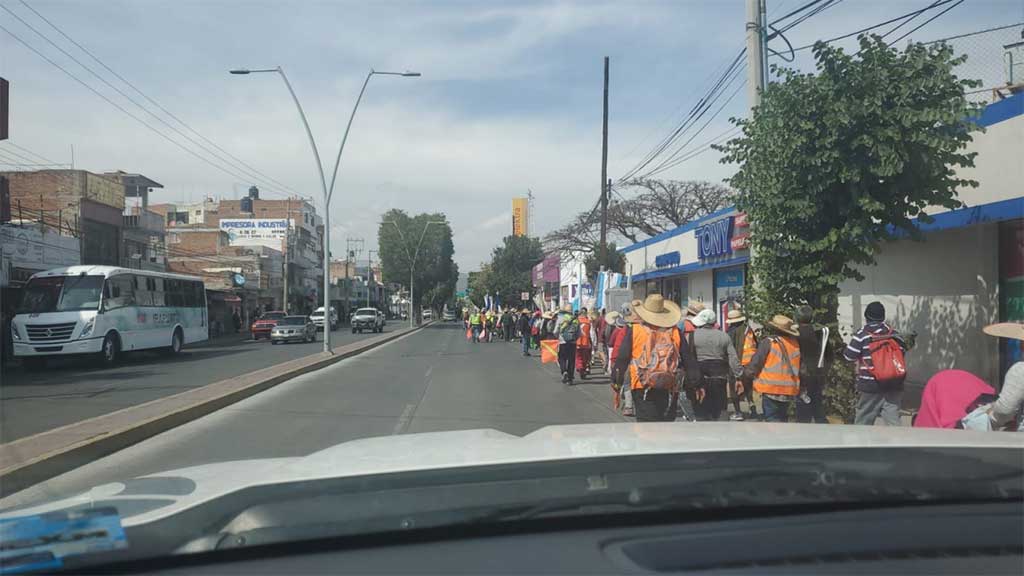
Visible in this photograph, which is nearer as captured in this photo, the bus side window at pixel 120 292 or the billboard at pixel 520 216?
the bus side window at pixel 120 292

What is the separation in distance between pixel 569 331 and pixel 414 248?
6099cm

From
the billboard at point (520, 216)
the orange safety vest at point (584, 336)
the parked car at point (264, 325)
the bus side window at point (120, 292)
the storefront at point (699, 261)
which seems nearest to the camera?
the orange safety vest at point (584, 336)

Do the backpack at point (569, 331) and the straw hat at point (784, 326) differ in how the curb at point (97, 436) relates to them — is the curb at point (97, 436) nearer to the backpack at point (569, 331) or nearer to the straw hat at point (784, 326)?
the backpack at point (569, 331)

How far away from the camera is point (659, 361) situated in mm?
7289

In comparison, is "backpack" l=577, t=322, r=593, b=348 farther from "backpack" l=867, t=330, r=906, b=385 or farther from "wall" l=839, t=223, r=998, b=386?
"backpack" l=867, t=330, r=906, b=385

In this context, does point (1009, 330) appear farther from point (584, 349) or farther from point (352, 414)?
point (584, 349)

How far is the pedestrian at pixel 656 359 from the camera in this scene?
7301 millimetres

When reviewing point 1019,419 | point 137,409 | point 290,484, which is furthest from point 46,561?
point 137,409

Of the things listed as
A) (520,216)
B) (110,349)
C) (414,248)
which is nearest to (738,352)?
(110,349)

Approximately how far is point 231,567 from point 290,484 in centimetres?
30

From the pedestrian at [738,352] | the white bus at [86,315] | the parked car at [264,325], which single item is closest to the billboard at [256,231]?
the parked car at [264,325]

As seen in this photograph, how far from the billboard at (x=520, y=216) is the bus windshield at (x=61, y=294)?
309ft

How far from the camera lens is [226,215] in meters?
78.1

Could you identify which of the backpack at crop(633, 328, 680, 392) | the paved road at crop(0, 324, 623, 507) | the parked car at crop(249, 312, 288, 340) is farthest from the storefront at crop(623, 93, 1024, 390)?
the parked car at crop(249, 312, 288, 340)
